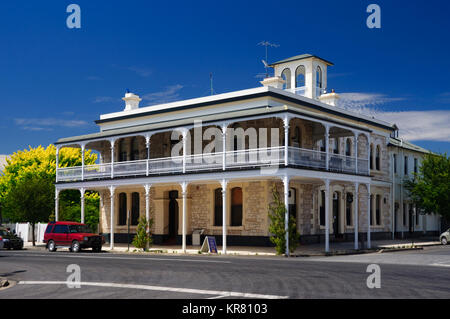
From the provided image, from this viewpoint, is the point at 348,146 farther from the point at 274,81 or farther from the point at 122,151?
the point at 122,151

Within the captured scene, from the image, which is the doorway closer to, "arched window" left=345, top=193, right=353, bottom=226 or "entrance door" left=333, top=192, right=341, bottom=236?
"entrance door" left=333, top=192, right=341, bottom=236

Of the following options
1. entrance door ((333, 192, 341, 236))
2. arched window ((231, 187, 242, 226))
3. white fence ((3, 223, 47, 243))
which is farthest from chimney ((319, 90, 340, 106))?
white fence ((3, 223, 47, 243))

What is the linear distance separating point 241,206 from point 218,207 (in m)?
1.75

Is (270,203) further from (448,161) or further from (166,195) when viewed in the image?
(448,161)

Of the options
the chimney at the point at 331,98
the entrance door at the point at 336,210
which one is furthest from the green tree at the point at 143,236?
the chimney at the point at 331,98

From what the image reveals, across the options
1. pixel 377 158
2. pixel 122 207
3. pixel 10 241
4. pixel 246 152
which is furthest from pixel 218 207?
pixel 377 158

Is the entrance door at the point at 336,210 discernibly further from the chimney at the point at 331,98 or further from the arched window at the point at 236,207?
the arched window at the point at 236,207

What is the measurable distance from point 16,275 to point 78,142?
19.4 metres

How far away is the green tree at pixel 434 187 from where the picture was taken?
39.2m

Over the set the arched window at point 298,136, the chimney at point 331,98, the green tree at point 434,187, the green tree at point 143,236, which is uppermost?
the chimney at point 331,98

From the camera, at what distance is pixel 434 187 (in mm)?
39594

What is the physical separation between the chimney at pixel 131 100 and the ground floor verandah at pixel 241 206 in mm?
6205

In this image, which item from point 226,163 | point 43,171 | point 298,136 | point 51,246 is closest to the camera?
point 226,163
